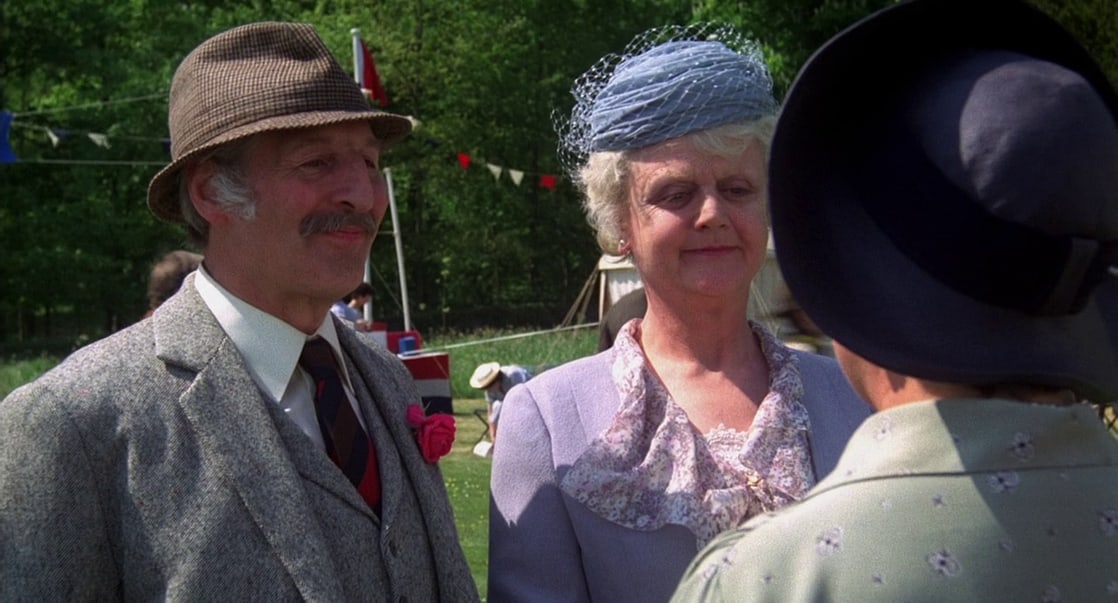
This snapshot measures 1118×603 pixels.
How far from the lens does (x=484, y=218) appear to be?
42562 millimetres

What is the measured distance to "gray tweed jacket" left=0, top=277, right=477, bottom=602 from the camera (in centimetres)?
219

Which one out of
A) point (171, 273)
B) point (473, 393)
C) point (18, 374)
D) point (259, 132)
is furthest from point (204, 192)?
point (18, 374)

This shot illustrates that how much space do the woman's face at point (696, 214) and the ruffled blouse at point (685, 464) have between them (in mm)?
215

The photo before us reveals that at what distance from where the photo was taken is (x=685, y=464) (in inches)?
102

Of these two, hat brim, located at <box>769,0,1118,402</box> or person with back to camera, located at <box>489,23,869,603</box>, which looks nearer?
hat brim, located at <box>769,0,1118,402</box>

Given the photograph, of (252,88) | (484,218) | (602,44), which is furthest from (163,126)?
(252,88)

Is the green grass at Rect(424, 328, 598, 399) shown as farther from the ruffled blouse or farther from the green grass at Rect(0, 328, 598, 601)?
the ruffled blouse

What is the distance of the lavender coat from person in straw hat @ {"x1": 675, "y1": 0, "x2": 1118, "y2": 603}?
109 centimetres

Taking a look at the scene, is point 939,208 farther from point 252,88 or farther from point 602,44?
point 602,44

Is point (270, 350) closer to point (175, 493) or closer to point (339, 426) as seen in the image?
point (339, 426)

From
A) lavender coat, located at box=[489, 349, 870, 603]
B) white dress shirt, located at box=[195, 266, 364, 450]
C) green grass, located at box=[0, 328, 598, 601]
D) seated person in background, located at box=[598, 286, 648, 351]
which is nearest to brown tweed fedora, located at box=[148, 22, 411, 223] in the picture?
white dress shirt, located at box=[195, 266, 364, 450]

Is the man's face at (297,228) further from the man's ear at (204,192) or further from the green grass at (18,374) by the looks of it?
the green grass at (18,374)

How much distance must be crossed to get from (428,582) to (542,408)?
0.42 metres

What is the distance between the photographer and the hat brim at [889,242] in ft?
4.50
